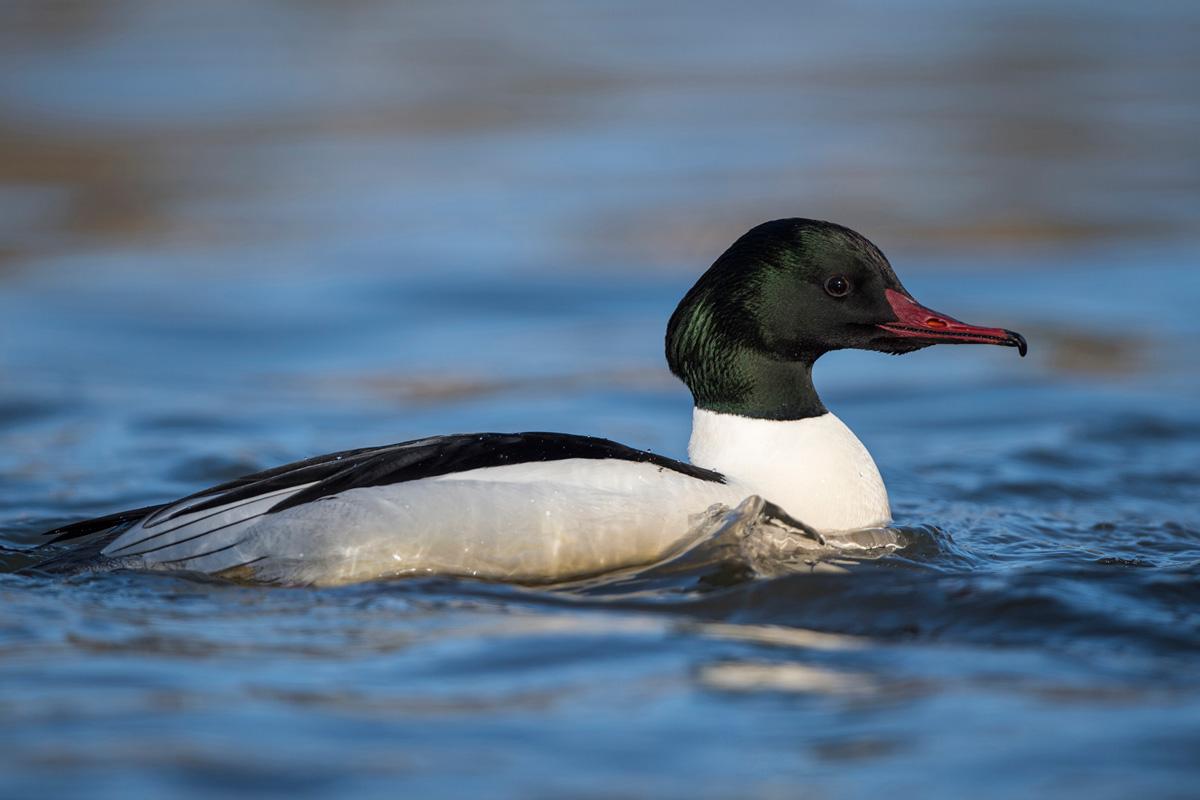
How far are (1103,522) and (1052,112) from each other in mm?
10624

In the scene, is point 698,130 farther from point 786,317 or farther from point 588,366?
point 786,317

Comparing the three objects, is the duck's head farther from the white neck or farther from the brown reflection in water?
the brown reflection in water

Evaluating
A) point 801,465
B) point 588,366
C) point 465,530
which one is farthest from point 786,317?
point 588,366

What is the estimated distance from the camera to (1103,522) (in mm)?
7082

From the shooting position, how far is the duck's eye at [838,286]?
6004mm

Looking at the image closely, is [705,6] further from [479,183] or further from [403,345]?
[403,345]

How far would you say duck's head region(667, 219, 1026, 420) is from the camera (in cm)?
598

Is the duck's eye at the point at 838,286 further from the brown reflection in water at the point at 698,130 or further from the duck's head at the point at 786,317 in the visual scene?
the brown reflection in water at the point at 698,130

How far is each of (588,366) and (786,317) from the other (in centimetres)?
434

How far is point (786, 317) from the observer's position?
6008 mm

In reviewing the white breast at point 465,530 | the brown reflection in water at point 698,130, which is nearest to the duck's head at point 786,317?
the white breast at point 465,530

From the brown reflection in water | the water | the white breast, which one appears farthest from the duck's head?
the brown reflection in water

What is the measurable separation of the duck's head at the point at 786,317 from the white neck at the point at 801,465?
0.26 ft

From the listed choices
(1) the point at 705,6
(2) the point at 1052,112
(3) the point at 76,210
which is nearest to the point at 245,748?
(3) the point at 76,210
